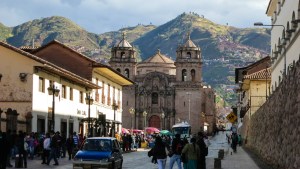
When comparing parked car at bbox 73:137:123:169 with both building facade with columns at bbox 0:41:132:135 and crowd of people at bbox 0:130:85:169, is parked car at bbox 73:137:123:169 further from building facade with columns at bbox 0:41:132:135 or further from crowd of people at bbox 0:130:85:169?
building facade with columns at bbox 0:41:132:135

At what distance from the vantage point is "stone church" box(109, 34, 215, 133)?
12725 centimetres

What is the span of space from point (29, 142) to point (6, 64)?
9.43 meters

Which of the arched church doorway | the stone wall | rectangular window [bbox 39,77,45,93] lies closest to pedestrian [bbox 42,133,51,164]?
the stone wall

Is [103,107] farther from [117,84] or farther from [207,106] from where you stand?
[207,106]

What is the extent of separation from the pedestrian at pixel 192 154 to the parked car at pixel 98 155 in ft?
13.6

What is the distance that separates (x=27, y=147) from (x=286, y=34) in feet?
49.2

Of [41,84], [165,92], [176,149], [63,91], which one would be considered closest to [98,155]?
[176,149]

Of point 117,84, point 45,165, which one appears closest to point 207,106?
point 117,84

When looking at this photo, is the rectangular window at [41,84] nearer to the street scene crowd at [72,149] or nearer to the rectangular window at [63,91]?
the rectangular window at [63,91]

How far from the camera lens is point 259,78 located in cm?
6544

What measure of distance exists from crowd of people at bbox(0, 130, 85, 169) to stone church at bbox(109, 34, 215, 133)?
292 feet

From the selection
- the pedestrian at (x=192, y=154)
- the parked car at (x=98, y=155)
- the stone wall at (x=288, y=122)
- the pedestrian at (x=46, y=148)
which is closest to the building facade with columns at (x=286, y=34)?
the stone wall at (x=288, y=122)

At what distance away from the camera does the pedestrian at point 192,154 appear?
19438 mm

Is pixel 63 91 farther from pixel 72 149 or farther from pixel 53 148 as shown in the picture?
pixel 53 148
